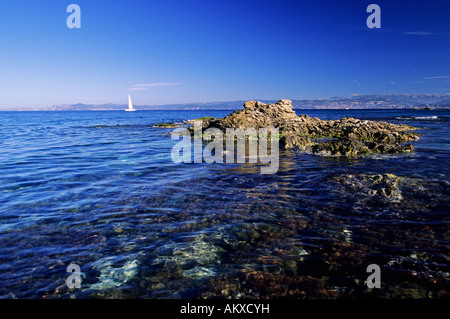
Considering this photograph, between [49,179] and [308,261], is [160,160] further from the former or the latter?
[308,261]

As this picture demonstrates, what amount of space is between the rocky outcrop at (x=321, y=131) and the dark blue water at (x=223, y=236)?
26.1ft

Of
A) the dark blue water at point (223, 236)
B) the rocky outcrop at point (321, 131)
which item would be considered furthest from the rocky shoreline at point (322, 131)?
the dark blue water at point (223, 236)

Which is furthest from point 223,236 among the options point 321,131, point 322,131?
point 322,131

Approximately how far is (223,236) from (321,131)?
31.8m

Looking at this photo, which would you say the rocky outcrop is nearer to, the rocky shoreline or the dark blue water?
the rocky shoreline

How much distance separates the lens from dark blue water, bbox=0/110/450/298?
508 cm

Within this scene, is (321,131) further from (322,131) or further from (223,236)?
(223,236)

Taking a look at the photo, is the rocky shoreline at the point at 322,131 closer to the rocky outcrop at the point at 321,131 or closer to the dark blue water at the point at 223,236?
the rocky outcrop at the point at 321,131

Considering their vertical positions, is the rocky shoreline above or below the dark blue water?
above

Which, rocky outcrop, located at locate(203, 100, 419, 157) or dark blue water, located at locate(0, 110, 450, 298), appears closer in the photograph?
dark blue water, located at locate(0, 110, 450, 298)

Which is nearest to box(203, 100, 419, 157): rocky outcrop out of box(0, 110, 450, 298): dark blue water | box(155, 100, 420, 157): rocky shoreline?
box(155, 100, 420, 157): rocky shoreline

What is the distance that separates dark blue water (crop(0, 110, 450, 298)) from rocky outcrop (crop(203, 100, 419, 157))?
26.1ft

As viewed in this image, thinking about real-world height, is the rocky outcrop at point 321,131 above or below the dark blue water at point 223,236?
above

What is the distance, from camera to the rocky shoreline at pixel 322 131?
2097 cm
